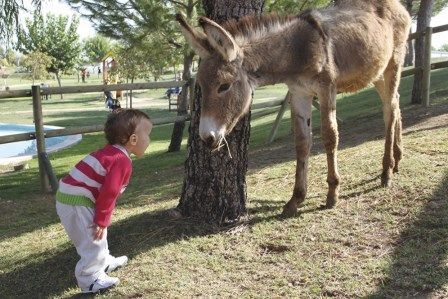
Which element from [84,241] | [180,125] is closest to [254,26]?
[84,241]

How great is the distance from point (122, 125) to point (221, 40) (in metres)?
0.95

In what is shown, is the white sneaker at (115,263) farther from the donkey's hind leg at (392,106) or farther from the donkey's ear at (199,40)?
the donkey's hind leg at (392,106)

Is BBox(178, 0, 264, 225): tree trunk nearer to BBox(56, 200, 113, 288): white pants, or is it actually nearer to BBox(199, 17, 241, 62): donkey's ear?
BBox(199, 17, 241, 62): donkey's ear

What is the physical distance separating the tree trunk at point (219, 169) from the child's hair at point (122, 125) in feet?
2.95

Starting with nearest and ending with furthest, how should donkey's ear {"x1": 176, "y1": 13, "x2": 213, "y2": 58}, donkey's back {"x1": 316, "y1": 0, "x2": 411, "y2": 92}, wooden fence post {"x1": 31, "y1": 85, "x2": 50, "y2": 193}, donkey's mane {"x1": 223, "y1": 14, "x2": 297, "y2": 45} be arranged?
donkey's ear {"x1": 176, "y1": 13, "x2": 213, "y2": 58}
donkey's mane {"x1": 223, "y1": 14, "x2": 297, "y2": 45}
donkey's back {"x1": 316, "y1": 0, "x2": 411, "y2": 92}
wooden fence post {"x1": 31, "y1": 85, "x2": 50, "y2": 193}

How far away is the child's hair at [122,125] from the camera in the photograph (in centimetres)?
321

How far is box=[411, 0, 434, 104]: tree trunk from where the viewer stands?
10.5 meters

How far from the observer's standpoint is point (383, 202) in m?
4.25

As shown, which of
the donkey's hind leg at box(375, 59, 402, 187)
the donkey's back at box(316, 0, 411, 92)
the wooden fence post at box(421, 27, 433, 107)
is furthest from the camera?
the wooden fence post at box(421, 27, 433, 107)

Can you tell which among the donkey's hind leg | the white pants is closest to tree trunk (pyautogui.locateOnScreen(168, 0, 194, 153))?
the donkey's hind leg

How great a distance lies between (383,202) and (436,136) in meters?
2.56

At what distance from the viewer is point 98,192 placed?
10.4 ft

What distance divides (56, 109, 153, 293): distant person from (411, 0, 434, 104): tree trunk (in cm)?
883

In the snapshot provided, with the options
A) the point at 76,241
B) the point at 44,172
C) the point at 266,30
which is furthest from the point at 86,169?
the point at 44,172
